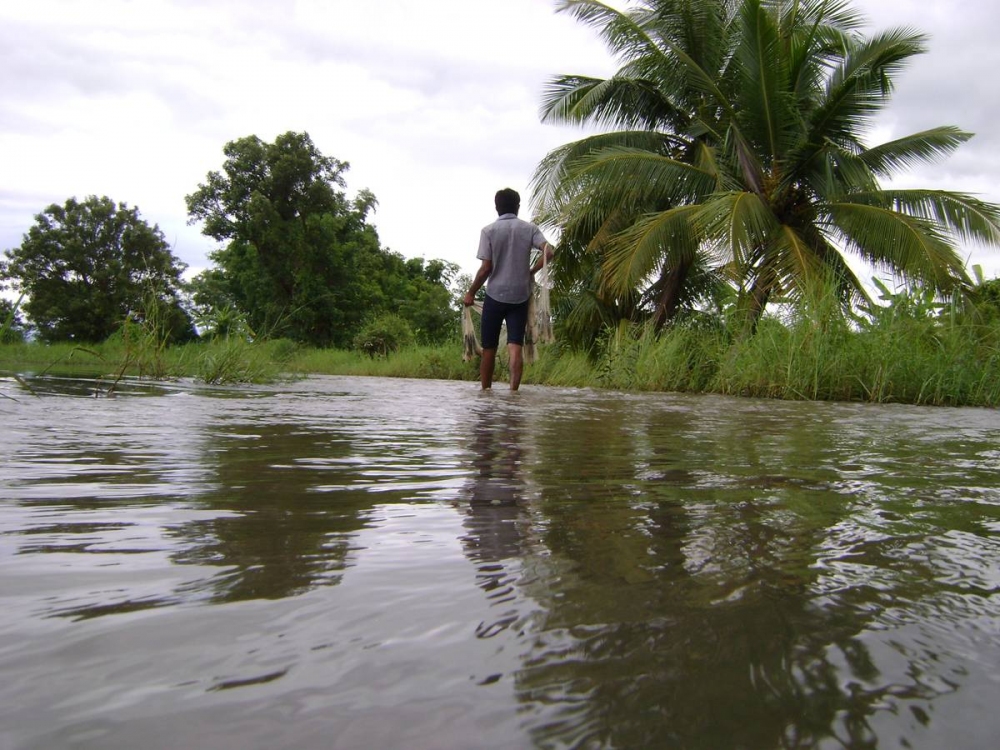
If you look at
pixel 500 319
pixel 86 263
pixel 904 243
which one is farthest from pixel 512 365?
pixel 86 263

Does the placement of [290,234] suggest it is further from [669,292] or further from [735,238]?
[735,238]

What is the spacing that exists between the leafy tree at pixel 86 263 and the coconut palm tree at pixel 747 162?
76.6 ft

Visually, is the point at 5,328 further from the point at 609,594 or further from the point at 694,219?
the point at 694,219

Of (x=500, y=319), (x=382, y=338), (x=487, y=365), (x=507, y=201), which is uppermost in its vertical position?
(x=507, y=201)

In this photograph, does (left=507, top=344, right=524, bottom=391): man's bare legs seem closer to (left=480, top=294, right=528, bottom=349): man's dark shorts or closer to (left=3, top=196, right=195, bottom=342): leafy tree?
(left=480, top=294, right=528, bottom=349): man's dark shorts

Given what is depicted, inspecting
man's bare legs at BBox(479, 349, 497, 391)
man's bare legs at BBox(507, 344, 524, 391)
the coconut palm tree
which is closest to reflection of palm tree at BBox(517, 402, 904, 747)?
man's bare legs at BBox(507, 344, 524, 391)

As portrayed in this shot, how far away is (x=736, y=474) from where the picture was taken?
2055 mm

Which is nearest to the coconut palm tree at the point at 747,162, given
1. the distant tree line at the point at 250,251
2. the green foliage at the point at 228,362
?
the green foliage at the point at 228,362

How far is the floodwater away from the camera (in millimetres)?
617

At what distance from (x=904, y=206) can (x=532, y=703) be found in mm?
13247

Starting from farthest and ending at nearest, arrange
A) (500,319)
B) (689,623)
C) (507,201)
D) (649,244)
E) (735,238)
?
(649,244)
(735,238)
(500,319)
(507,201)
(689,623)

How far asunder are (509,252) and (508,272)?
0.62ft

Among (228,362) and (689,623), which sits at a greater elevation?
(228,362)

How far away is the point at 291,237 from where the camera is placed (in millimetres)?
33031
